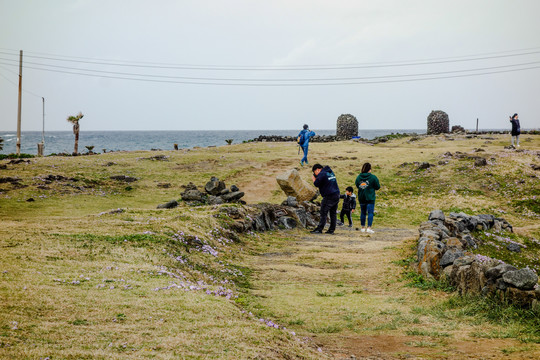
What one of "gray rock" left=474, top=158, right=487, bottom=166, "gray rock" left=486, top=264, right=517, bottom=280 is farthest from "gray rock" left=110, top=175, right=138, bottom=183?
"gray rock" left=486, top=264, right=517, bottom=280

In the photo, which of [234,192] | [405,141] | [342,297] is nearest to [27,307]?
[342,297]

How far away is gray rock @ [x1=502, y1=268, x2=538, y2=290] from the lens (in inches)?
309

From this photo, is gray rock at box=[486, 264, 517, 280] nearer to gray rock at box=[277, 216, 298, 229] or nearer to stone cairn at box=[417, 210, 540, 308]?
stone cairn at box=[417, 210, 540, 308]

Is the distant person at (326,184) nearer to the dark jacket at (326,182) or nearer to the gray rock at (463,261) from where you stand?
the dark jacket at (326,182)

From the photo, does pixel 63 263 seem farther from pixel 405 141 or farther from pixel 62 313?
pixel 405 141

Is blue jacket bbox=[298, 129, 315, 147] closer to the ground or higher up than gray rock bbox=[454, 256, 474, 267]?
higher up

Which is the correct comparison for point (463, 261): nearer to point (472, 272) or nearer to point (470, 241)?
point (472, 272)

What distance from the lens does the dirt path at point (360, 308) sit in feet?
22.3

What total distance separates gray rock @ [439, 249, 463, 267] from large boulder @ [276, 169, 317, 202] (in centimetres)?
1252

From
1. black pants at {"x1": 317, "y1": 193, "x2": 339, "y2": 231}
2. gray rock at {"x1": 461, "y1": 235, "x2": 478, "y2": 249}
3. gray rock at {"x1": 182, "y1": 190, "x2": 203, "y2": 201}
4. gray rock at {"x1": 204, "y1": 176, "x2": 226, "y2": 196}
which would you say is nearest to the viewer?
gray rock at {"x1": 461, "y1": 235, "x2": 478, "y2": 249}

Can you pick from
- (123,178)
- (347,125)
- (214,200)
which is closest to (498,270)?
(214,200)

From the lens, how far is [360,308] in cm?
895

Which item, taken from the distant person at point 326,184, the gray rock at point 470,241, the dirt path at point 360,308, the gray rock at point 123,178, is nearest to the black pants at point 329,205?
the distant person at point 326,184

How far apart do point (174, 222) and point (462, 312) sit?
8.54 m
